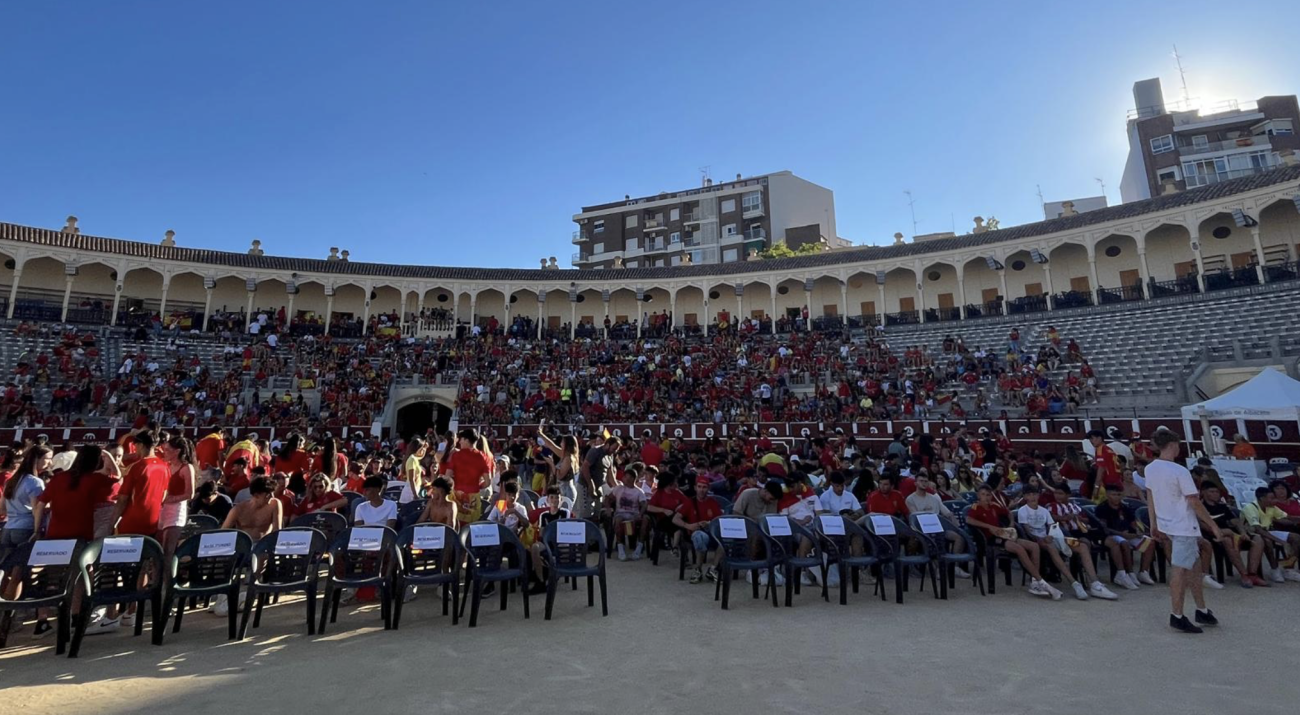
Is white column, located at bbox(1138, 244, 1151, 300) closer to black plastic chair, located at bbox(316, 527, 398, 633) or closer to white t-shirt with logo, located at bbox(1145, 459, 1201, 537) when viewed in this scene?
white t-shirt with logo, located at bbox(1145, 459, 1201, 537)

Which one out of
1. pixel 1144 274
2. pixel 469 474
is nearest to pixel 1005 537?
pixel 469 474

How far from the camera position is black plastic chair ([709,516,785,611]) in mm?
6566

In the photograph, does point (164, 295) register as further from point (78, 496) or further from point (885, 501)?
point (885, 501)

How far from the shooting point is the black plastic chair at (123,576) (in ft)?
16.9

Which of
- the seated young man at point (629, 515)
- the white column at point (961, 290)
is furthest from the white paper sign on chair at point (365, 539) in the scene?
the white column at point (961, 290)

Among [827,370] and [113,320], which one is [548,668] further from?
[113,320]

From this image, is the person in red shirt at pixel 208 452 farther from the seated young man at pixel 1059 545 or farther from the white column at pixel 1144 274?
the white column at pixel 1144 274

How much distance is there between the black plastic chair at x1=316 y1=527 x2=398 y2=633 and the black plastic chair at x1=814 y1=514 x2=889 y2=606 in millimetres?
4584

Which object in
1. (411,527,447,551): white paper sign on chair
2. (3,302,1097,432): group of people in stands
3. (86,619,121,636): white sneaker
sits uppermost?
(3,302,1097,432): group of people in stands

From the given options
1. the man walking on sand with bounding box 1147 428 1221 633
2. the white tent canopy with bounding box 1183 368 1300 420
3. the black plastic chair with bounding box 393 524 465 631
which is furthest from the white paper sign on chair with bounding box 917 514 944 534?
the white tent canopy with bounding box 1183 368 1300 420

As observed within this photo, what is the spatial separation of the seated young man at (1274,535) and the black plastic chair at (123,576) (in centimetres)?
1188

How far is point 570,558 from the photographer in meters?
6.58

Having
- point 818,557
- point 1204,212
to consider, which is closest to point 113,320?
point 818,557

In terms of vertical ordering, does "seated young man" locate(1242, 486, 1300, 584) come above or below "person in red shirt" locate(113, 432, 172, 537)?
below
